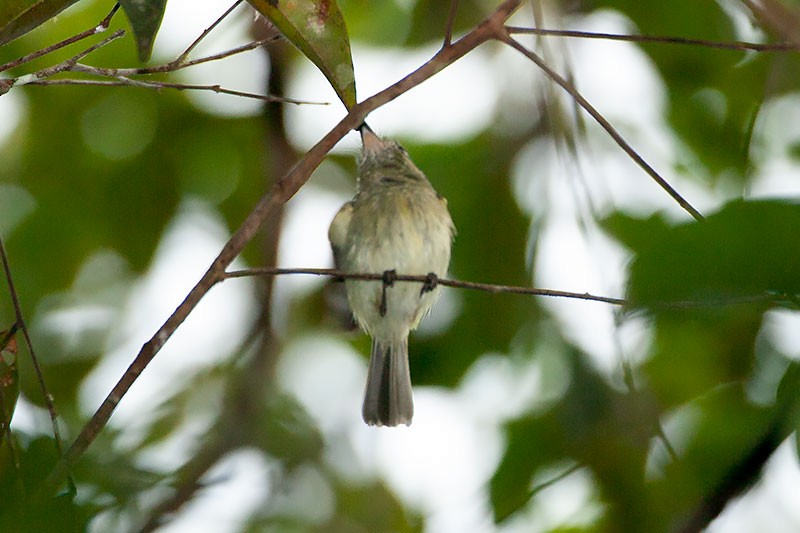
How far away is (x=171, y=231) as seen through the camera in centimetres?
→ 421

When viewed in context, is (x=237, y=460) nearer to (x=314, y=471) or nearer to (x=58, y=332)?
(x=314, y=471)

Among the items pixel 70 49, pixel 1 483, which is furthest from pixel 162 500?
pixel 70 49

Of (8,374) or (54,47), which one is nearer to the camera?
(54,47)

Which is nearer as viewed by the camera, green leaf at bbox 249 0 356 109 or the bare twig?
the bare twig

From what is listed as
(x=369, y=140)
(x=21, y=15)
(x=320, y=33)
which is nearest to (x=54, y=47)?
(x=21, y=15)

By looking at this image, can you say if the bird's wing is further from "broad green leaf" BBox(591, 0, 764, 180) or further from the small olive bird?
"broad green leaf" BBox(591, 0, 764, 180)

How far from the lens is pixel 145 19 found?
1.75 m

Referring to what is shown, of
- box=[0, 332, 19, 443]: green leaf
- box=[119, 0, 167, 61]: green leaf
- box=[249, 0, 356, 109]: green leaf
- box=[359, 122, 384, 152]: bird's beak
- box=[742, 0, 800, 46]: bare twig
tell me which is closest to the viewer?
box=[742, 0, 800, 46]: bare twig

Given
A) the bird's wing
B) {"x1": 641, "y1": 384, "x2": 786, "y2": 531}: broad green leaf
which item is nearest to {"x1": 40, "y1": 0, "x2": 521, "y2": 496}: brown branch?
{"x1": 641, "y1": 384, "x2": 786, "y2": 531}: broad green leaf

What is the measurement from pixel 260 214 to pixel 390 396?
8.84 feet

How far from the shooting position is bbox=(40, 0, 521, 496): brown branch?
159cm

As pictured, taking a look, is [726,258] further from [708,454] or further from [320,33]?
[708,454]

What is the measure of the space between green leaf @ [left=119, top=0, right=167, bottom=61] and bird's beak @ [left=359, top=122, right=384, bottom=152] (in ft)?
7.25

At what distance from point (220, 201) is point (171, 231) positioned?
0.92 feet
